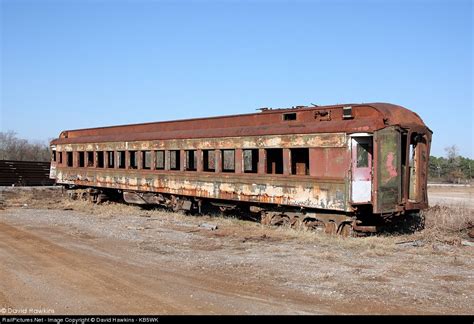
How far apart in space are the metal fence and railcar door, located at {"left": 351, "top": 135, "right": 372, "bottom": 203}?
29.4m

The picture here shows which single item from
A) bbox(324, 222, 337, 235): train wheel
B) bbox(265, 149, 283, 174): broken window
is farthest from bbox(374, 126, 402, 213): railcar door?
bbox(265, 149, 283, 174): broken window

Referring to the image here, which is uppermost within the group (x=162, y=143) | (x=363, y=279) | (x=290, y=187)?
(x=162, y=143)

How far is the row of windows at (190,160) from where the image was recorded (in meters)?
15.0

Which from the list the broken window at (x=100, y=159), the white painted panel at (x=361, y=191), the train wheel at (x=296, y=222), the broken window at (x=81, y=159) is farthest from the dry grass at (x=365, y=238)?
the broken window at (x=81, y=159)

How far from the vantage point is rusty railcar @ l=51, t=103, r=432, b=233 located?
12.1 meters

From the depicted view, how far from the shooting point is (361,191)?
12.1m

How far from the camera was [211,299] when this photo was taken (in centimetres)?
672

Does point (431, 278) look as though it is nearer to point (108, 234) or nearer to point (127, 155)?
point (108, 234)

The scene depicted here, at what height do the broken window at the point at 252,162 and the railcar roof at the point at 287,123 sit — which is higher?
the railcar roof at the point at 287,123

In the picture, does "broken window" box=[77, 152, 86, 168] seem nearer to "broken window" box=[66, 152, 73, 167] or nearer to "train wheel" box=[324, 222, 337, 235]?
"broken window" box=[66, 152, 73, 167]

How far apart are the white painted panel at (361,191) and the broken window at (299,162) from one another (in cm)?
283

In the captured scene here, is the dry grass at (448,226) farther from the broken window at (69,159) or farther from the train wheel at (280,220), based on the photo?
the broken window at (69,159)

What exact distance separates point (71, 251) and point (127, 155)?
1077 centimetres

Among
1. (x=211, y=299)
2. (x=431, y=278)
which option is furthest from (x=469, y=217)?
(x=211, y=299)
